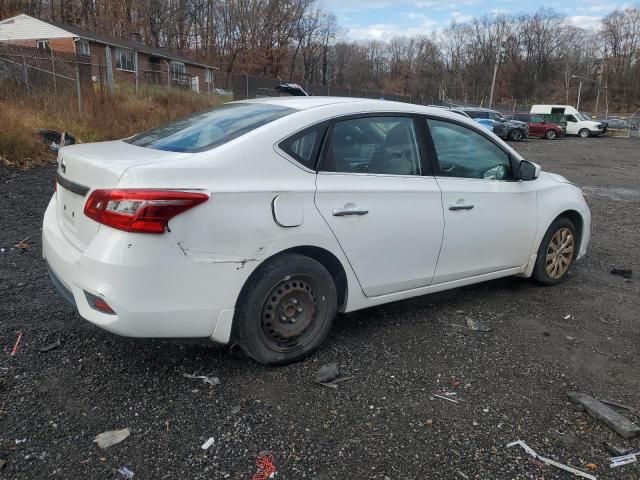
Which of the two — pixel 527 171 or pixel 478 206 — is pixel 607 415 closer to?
pixel 478 206

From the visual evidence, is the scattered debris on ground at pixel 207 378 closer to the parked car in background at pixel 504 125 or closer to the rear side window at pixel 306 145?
the rear side window at pixel 306 145

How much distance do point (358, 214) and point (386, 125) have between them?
0.78 m

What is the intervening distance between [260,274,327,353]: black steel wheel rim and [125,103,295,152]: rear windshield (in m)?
0.93

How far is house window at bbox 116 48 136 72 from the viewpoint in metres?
42.8

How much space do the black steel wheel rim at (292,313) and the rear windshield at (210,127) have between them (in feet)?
3.06

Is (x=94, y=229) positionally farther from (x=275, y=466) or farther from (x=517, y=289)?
(x=517, y=289)

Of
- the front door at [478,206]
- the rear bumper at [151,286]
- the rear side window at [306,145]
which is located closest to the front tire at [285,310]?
the rear bumper at [151,286]

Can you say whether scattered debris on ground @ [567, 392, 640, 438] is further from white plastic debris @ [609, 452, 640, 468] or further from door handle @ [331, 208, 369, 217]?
door handle @ [331, 208, 369, 217]

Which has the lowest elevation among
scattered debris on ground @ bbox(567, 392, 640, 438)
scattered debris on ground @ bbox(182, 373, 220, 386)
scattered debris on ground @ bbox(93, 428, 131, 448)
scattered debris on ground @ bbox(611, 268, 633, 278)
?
scattered debris on ground @ bbox(93, 428, 131, 448)

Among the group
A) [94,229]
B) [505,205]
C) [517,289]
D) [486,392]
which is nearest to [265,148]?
[94,229]

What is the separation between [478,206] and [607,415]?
174cm

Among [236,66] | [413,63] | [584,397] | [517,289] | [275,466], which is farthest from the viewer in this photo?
[413,63]

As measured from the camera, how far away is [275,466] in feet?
7.95

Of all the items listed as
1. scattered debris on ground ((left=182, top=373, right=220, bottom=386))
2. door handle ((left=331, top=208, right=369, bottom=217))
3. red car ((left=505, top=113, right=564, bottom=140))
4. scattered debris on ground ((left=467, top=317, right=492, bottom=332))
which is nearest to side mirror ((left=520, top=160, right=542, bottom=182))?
scattered debris on ground ((left=467, top=317, right=492, bottom=332))
